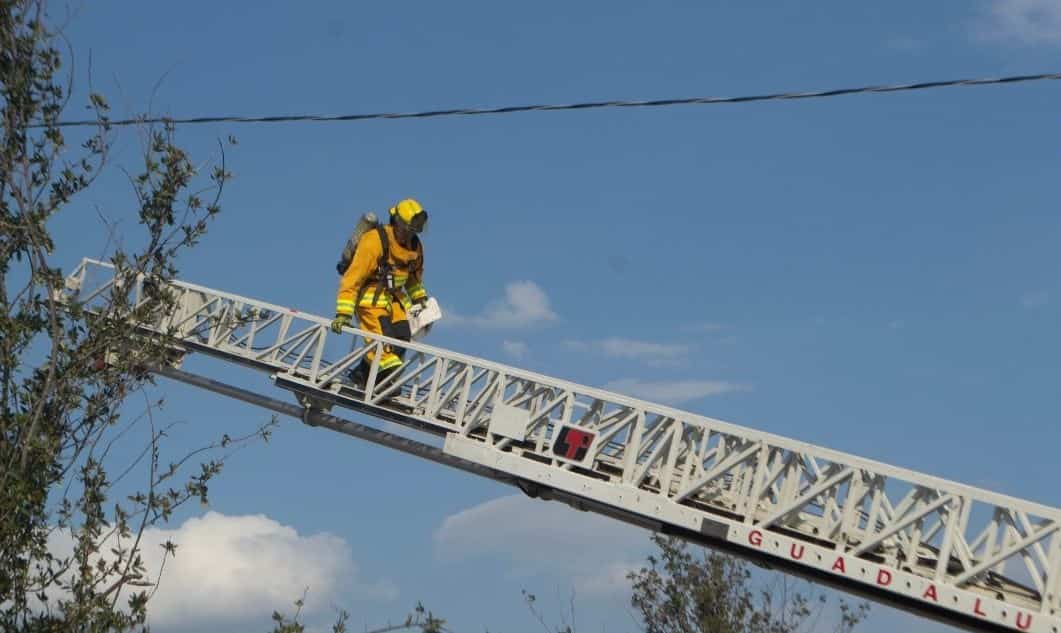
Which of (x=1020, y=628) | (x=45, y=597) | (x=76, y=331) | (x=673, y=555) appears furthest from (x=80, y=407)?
(x=673, y=555)

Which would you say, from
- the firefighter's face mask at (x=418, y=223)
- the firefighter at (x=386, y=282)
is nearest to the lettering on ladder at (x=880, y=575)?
the firefighter at (x=386, y=282)

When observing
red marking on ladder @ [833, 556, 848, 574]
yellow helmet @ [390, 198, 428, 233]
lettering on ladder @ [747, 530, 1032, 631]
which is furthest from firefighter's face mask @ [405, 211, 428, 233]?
red marking on ladder @ [833, 556, 848, 574]

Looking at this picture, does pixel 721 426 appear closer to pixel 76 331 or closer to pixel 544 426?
pixel 544 426

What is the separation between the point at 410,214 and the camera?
14297 millimetres

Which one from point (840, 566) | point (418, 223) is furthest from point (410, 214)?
point (840, 566)

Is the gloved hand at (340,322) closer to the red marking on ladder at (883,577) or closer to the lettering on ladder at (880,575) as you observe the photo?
the lettering on ladder at (880,575)

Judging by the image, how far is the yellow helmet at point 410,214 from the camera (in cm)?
1430

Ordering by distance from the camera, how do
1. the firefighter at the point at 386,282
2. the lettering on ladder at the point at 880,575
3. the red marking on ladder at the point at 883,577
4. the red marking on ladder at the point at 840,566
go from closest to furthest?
1. the lettering on ladder at the point at 880,575
2. the red marking on ladder at the point at 883,577
3. the red marking on ladder at the point at 840,566
4. the firefighter at the point at 386,282

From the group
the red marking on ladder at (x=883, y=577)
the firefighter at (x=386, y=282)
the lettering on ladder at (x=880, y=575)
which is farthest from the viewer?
the firefighter at (x=386, y=282)

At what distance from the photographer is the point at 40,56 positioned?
31.0 feet

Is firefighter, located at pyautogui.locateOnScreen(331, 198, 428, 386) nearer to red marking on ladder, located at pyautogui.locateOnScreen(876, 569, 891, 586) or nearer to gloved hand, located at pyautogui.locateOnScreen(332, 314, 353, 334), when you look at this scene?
gloved hand, located at pyautogui.locateOnScreen(332, 314, 353, 334)

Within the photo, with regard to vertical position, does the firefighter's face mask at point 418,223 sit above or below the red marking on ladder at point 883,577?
above

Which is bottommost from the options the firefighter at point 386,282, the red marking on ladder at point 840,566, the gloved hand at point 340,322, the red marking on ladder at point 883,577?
the red marking on ladder at point 883,577

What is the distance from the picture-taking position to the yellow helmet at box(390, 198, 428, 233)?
14.3m
